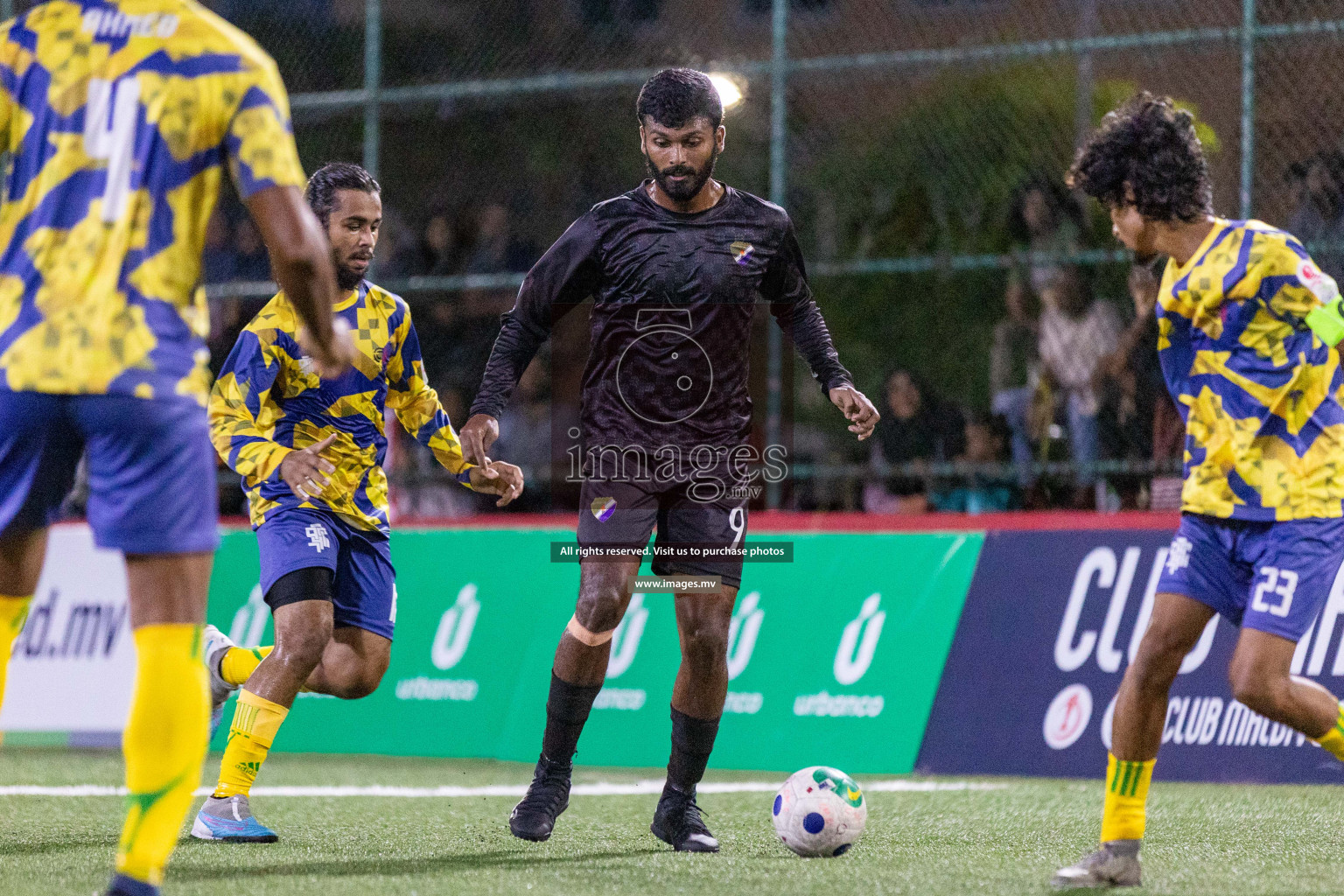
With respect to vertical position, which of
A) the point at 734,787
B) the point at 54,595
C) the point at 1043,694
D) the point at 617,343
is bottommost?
the point at 54,595

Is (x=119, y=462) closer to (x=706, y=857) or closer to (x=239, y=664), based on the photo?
(x=706, y=857)

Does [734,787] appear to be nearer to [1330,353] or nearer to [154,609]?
[1330,353]

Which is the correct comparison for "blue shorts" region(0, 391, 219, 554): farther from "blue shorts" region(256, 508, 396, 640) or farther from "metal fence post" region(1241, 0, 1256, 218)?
"metal fence post" region(1241, 0, 1256, 218)

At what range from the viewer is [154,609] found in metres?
3.48

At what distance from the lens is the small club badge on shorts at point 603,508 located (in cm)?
564

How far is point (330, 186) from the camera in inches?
230

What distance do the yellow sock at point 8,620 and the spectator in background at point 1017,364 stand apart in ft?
20.4

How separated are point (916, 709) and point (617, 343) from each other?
3131 millimetres

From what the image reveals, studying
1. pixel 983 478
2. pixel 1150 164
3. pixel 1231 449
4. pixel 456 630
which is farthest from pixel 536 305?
pixel 983 478

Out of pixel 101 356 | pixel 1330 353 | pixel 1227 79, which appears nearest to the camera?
pixel 101 356

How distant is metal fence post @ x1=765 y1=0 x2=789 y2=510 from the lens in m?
9.52

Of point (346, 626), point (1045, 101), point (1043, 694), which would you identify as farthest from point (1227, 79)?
point (346, 626)

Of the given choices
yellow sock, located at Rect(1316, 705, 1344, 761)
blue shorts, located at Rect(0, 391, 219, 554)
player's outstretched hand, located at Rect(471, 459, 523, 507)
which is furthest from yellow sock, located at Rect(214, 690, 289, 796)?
yellow sock, located at Rect(1316, 705, 1344, 761)

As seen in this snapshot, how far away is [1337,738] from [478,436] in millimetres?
2795
